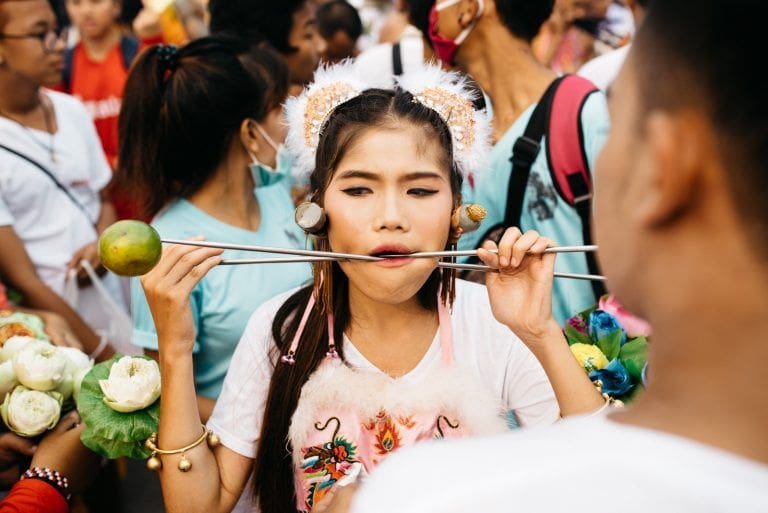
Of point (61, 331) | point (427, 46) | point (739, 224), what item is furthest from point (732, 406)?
point (427, 46)

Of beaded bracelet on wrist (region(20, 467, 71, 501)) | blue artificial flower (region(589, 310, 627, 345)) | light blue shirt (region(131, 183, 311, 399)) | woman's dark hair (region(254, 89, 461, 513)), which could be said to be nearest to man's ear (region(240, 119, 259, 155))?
light blue shirt (region(131, 183, 311, 399))

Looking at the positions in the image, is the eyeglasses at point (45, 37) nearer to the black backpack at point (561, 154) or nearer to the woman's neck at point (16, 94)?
the woman's neck at point (16, 94)

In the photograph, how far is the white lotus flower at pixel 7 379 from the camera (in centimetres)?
206

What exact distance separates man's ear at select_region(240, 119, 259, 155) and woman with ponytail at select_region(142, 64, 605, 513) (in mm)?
873

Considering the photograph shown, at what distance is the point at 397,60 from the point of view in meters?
3.78

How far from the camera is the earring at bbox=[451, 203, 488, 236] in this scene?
1738mm

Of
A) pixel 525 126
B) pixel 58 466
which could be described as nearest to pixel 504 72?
pixel 525 126

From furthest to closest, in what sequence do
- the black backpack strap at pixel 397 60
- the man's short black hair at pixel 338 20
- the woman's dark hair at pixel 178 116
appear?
the man's short black hair at pixel 338 20 < the black backpack strap at pixel 397 60 < the woman's dark hair at pixel 178 116

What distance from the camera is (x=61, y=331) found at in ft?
8.59

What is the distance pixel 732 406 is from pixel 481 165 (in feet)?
4.63

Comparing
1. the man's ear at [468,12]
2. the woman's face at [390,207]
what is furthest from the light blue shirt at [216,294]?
the man's ear at [468,12]

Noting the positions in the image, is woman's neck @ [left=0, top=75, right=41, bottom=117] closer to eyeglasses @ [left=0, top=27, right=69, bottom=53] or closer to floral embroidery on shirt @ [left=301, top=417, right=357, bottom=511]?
eyeglasses @ [left=0, top=27, right=69, bottom=53]

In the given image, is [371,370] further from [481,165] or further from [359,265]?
[481,165]

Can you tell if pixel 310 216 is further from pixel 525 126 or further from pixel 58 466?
pixel 525 126
